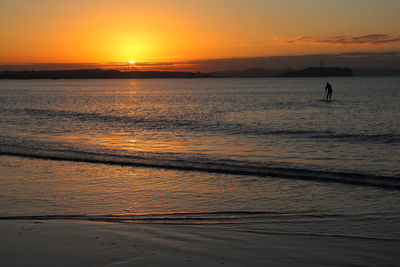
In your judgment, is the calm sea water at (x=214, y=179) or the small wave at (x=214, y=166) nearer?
the calm sea water at (x=214, y=179)

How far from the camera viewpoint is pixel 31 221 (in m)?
7.25

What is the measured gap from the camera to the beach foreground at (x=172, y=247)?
5.45 metres

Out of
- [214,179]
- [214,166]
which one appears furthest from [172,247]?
Result: [214,166]

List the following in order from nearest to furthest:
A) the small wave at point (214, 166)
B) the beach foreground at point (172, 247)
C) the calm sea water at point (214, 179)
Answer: the beach foreground at point (172, 247) → the calm sea water at point (214, 179) → the small wave at point (214, 166)

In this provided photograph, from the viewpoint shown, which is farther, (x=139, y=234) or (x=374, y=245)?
(x=139, y=234)

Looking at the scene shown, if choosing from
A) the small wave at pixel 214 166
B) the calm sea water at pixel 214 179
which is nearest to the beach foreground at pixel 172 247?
the calm sea water at pixel 214 179

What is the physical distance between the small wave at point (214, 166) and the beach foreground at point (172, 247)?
205 inches

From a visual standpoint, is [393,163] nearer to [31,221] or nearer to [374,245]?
[374,245]

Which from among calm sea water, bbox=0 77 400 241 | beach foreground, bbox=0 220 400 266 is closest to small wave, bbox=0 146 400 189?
calm sea water, bbox=0 77 400 241

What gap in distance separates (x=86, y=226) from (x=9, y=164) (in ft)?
26.5

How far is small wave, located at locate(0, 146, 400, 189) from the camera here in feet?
37.1

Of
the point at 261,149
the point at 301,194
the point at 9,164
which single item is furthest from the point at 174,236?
the point at 261,149

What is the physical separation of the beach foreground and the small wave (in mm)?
5204

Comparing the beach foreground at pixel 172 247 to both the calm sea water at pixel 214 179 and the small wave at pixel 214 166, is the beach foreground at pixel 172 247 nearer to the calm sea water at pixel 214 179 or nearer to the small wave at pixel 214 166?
the calm sea water at pixel 214 179
